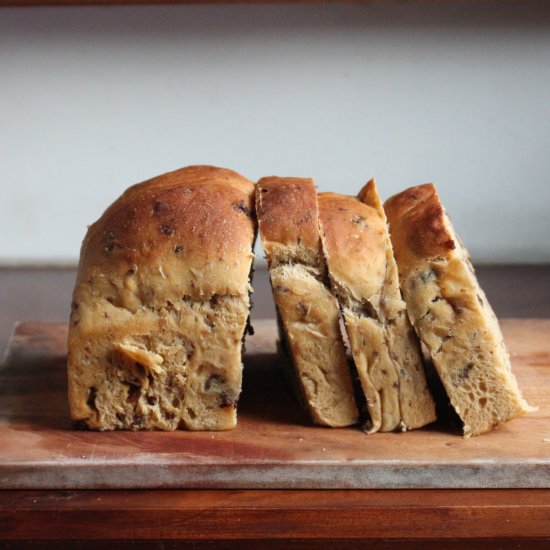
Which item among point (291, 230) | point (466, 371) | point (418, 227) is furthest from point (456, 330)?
point (291, 230)

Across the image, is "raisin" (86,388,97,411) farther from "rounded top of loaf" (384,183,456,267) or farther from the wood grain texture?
"rounded top of loaf" (384,183,456,267)

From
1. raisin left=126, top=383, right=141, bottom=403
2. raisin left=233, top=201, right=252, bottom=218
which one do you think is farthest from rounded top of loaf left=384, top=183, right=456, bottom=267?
raisin left=126, top=383, right=141, bottom=403

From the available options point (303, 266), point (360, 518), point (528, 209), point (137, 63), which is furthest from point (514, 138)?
point (360, 518)

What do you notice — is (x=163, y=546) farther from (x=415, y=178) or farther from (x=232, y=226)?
(x=415, y=178)

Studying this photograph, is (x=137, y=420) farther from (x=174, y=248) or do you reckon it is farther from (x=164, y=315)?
(x=174, y=248)

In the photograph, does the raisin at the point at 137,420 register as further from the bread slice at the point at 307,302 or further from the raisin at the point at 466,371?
the raisin at the point at 466,371
